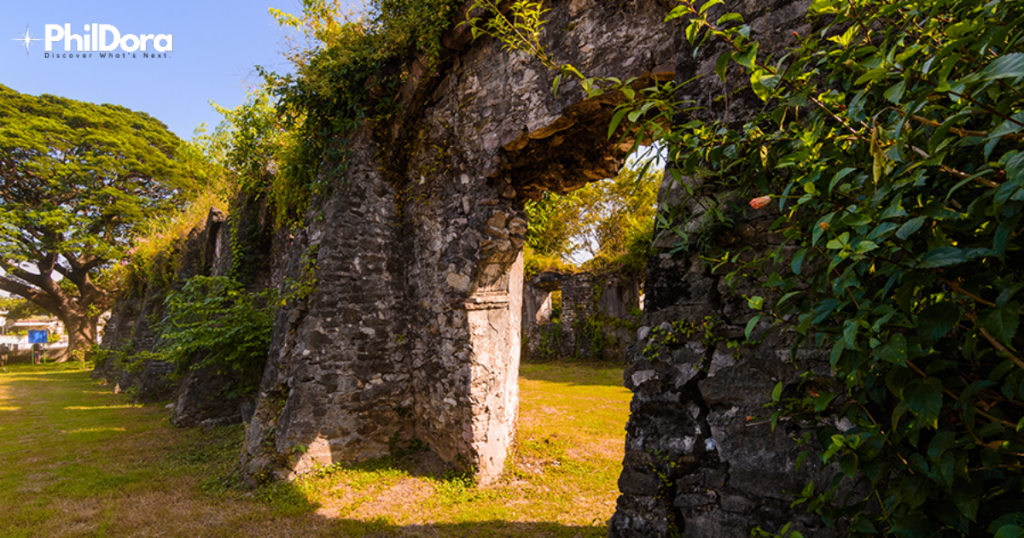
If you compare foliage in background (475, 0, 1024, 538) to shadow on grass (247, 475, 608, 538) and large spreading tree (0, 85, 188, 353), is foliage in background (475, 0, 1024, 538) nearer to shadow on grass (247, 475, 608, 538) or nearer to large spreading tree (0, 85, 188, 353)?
shadow on grass (247, 475, 608, 538)

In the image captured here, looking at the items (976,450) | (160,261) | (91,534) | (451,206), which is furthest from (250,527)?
(160,261)

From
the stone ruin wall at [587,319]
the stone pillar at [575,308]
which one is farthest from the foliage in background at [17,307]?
the stone pillar at [575,308]

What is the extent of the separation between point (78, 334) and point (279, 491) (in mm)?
23499

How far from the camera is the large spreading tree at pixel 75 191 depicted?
17.2 meters

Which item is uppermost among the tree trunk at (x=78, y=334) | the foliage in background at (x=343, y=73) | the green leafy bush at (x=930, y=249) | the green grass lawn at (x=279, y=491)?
the foliage in background at (x=343, y=73)

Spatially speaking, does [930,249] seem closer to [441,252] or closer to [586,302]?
[441,252]

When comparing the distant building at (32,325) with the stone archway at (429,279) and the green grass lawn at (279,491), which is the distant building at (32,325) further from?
the stone archway at (429,279)

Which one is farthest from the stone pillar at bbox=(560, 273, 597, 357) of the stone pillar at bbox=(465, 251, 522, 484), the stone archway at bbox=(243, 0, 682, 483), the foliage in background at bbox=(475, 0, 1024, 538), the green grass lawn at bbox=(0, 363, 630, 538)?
the foliage in background at bbox=(475, 0, 1024, 538)

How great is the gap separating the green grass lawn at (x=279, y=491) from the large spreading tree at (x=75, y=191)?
1451 centimetres

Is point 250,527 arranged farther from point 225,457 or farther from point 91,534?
point 225,457

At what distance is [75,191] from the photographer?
60.4 ft

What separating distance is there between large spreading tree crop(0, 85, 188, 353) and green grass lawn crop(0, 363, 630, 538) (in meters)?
14.5

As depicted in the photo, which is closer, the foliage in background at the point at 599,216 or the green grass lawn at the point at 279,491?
the green grass lawn at the point at 279,491

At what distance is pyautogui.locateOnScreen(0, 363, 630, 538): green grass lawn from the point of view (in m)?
3.76
